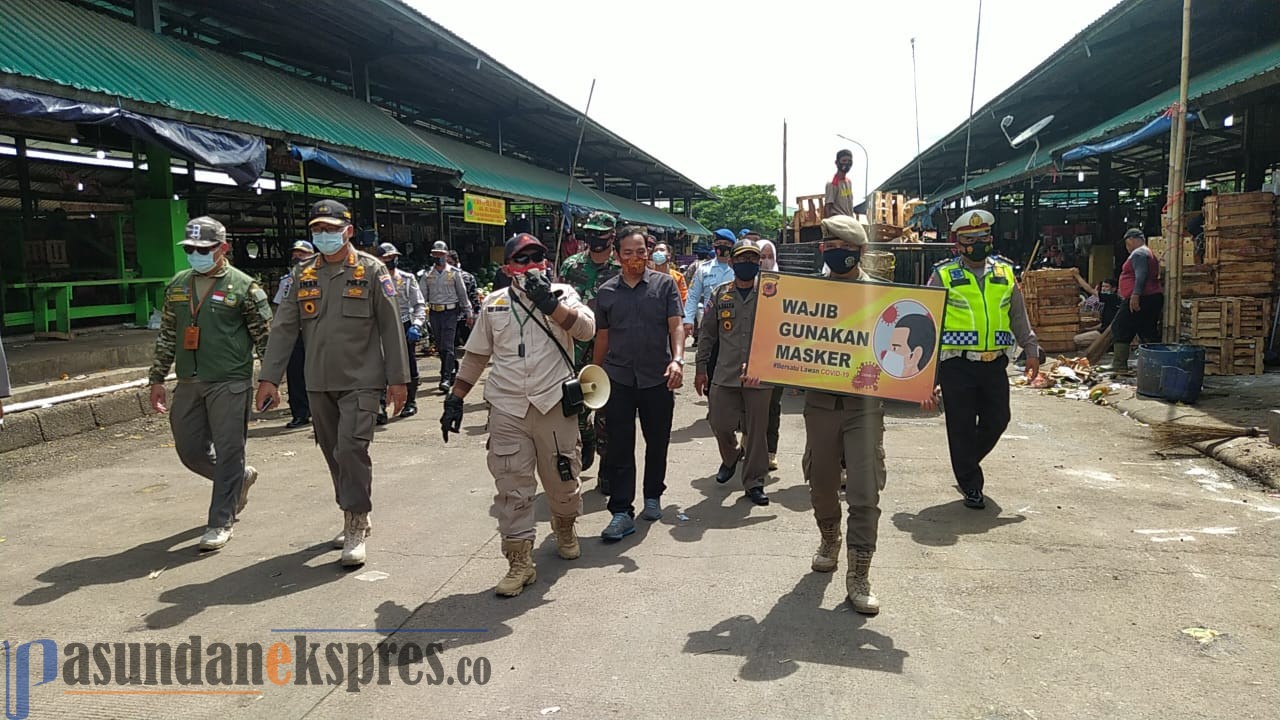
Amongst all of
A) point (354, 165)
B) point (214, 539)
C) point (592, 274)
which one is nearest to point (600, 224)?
point (592, 274)

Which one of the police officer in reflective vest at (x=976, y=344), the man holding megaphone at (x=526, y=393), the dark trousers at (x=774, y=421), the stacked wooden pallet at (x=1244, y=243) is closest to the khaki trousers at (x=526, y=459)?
the man holding megaphone at (x=526, y=393)

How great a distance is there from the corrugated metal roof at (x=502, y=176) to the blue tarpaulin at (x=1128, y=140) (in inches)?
451

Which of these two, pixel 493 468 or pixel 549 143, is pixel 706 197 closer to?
pixel 549 143

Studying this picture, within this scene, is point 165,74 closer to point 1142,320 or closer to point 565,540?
point 565,540

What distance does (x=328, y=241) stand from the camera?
4973 mm

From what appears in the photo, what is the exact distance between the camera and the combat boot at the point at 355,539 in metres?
4.86

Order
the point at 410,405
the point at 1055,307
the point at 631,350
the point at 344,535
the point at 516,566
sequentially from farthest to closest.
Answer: the point at 1055,307 < the point at 410,405 < the point at 631,350 < the point at 344,535 < the point at 516,566

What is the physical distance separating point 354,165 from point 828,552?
11.3m

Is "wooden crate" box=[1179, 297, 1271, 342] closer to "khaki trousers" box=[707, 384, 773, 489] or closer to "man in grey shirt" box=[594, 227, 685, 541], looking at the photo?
"khaki trousers" box=[707, 384, 773, 489]

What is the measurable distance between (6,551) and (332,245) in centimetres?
297

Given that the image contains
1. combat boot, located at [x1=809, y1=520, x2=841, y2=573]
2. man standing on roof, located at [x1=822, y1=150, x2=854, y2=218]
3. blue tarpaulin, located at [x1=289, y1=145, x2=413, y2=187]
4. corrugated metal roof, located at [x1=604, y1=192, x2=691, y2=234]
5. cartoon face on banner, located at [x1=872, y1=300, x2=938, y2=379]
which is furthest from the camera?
corrugated metal roof, located at [x1=604, y1=192, x2=691, y2=234]

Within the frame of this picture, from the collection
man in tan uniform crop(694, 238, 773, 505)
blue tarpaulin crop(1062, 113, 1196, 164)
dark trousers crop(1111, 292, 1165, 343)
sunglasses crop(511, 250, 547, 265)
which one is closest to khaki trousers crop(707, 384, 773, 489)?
man in tan uniform crop(694, 238, 773, 505)

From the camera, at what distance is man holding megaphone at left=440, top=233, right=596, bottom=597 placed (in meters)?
4.48

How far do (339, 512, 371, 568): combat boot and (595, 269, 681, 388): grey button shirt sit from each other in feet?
6.00
